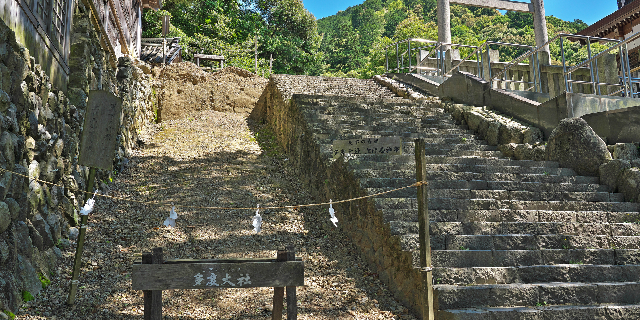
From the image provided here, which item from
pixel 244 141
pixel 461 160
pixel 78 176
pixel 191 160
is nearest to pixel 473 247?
pixel 461 160

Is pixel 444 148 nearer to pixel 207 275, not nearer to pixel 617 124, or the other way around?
pixel 617 124

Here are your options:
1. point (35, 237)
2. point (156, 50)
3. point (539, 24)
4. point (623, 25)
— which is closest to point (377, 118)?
point (35, 237)

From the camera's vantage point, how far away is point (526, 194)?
21.0 ft

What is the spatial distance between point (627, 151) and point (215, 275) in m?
6.59

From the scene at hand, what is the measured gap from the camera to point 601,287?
4551 millimetres

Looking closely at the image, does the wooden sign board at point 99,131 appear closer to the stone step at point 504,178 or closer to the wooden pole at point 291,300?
the wooden pole at point 291,300

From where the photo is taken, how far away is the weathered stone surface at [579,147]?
708 centimetres

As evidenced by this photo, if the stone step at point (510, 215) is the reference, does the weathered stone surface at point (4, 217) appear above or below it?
above

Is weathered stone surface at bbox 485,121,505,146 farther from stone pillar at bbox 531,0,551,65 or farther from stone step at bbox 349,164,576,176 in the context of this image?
stone pillar at bbox 531,0,551,65

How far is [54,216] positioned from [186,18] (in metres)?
20.5

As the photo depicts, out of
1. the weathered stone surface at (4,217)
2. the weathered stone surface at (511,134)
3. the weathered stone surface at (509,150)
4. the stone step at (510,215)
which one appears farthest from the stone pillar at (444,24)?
the weathered stone surface at (4,217)

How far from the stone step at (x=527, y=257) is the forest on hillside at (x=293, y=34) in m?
16.3

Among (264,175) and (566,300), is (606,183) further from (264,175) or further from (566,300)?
(264,175)

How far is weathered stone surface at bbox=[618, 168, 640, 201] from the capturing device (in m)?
6.46
